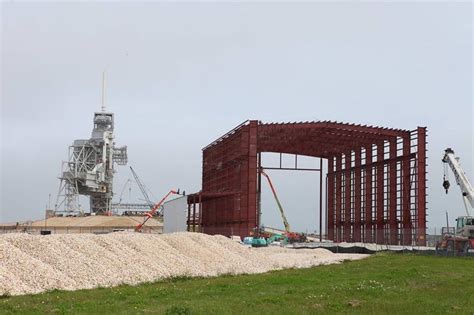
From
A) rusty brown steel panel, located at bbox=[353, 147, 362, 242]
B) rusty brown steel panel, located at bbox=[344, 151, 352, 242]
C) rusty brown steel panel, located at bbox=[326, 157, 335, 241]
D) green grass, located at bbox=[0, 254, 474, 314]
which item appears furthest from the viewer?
rusty brown steel panel, located at bbox=[326, 157, 335, 241]

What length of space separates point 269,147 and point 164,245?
39817mm

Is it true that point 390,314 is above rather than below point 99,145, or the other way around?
below

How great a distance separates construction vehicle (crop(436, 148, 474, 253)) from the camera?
42.3 metres

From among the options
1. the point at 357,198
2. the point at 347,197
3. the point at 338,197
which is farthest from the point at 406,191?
the point at 338,197

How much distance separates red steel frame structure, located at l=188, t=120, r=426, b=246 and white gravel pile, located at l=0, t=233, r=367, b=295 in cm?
2537

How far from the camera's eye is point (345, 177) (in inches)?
2749

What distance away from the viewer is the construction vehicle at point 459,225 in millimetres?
42344

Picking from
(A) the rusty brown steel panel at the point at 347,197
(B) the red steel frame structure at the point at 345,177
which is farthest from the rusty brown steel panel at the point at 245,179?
(A) the rusty brown steel panel at the point at 347,197

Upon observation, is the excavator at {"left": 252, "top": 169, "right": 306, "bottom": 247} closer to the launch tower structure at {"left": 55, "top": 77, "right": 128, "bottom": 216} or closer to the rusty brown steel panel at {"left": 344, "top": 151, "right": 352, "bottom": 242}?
the rusty brown steel panel at {"left": 344, "top": 151, "right": 352, "bottom": 242}

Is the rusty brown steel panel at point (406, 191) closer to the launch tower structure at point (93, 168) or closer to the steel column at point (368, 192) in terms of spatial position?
the steel column at point (368, 192)

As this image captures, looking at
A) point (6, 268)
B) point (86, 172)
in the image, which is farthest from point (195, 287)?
point (86, 172)

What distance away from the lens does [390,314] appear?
13.3 meters

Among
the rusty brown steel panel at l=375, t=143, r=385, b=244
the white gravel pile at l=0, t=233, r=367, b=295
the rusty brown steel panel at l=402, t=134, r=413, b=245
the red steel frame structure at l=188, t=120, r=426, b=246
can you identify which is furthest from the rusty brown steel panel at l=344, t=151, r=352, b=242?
the white gravel pile at l=0, t=233, r=367, b=295

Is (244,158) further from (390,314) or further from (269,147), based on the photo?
(390,314)
